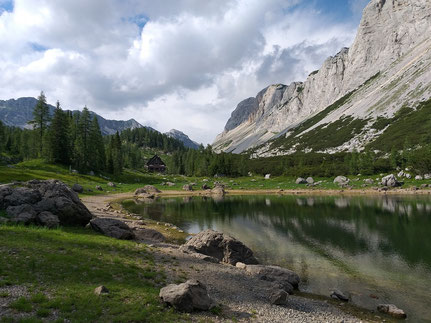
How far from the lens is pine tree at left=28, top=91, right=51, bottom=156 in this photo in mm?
98062

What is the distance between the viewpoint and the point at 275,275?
21.7m

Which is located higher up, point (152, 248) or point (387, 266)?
point (152, 248)

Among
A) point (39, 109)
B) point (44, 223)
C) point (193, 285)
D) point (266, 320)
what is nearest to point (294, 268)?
point (266, 320)

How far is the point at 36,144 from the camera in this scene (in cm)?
11044

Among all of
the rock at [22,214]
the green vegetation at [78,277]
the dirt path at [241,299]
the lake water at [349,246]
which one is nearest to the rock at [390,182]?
the lake water at [349,246]

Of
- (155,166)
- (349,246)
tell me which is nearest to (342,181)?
(349,246)

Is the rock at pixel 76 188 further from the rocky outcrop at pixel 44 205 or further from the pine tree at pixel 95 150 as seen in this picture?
the pine tree at pixel 95 150

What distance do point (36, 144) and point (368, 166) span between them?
475ft

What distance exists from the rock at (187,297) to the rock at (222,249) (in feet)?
39.3

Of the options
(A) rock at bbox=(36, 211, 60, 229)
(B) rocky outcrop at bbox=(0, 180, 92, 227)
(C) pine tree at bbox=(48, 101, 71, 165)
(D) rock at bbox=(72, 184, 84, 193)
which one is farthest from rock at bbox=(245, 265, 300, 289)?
(C) pine tree at bbox=(48, 101, 71, 165)

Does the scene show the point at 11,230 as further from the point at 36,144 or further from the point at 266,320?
the point at 36,144

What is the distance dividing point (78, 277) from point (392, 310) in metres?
19.0

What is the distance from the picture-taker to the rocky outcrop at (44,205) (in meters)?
24.9

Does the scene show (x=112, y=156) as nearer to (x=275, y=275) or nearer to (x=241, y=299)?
(x=275, y=275)
